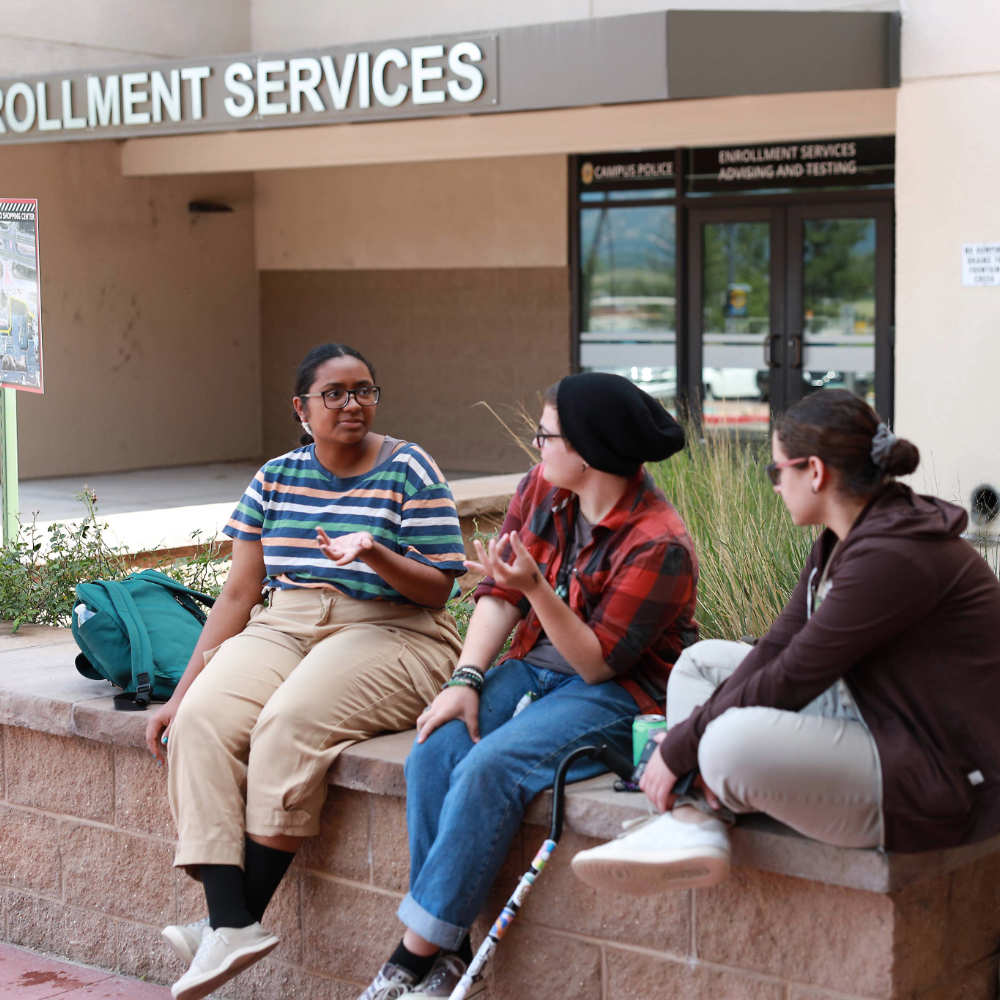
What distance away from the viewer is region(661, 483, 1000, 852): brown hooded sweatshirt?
2.61m

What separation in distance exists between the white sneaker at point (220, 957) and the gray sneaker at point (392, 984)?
348 millimetres

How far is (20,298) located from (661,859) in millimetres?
3661

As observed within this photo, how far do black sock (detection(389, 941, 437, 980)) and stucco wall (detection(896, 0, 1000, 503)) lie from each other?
644 centimetres

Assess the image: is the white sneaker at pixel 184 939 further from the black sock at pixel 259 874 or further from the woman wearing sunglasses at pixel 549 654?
the woman wearing sunglasses at pixel 549 654

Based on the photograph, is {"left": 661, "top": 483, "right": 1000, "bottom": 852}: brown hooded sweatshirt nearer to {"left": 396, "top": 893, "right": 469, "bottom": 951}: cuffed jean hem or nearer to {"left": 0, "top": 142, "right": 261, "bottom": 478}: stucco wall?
{"left": 396, "top": 893, "right": 469, "bottom": 951}: cuffed jean hem

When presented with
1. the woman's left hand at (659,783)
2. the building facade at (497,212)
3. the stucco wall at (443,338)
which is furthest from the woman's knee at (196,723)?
the stucco wall at (443,338)

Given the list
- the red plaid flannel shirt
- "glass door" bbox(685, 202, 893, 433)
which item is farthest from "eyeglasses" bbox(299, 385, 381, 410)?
"glass door" bbox(685, 202, 893, 433)

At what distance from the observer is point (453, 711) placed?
3.27 meters

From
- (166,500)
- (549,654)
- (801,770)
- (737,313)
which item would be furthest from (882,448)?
(737,313)

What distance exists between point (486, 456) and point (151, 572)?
10.1 meters

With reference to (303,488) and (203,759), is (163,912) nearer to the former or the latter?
(203,759)

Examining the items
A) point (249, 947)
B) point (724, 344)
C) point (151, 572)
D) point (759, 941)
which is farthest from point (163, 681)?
point (724, 344)

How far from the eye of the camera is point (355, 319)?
15164 millimetres

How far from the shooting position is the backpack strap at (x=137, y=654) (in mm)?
3877
